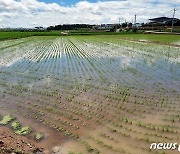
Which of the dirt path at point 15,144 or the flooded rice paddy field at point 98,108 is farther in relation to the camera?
the flooded rice paddy field at point 98,108

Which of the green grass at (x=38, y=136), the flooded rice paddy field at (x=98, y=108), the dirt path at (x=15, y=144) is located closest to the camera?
the dirt path at (x=15, y=144)

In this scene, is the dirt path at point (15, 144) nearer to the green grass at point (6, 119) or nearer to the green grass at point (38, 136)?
the green grass at point (38, 136)

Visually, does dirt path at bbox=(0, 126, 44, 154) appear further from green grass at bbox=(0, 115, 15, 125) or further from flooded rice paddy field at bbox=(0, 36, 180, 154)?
green grass at bbox=(0, 115, 15, 125)

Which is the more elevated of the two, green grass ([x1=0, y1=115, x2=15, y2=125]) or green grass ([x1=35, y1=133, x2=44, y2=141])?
green grass ([x1=35, y1=133, x2=44, y2=141])

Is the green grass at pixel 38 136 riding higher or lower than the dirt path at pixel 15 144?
lower

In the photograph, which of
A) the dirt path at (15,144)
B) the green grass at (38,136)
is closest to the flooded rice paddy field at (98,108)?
the green grass at (38,136)

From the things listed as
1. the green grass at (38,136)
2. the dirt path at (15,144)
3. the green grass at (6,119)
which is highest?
the dirt path at (15,144)

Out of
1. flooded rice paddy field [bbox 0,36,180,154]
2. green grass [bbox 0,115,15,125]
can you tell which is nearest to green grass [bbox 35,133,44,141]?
flooded rice paddy field [bbox 0,36,180,154]

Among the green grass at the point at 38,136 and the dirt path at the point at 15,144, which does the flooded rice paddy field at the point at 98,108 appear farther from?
the dirt path at the point at 15,144

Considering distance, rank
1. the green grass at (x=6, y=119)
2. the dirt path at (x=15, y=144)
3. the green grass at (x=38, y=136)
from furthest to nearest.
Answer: the green grass at (x=6, y=119) < the green grass at (x=38, y=136) < the dirt path at (x=15, y=144)

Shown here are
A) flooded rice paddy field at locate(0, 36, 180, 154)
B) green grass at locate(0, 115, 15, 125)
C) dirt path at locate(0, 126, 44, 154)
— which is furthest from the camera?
green grass at locate(0, 115, 15, 125)

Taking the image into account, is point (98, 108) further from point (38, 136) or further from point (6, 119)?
point (6, 119)

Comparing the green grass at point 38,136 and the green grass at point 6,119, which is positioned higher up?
the green grass at point 38,136

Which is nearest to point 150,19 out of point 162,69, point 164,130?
point 162,69
